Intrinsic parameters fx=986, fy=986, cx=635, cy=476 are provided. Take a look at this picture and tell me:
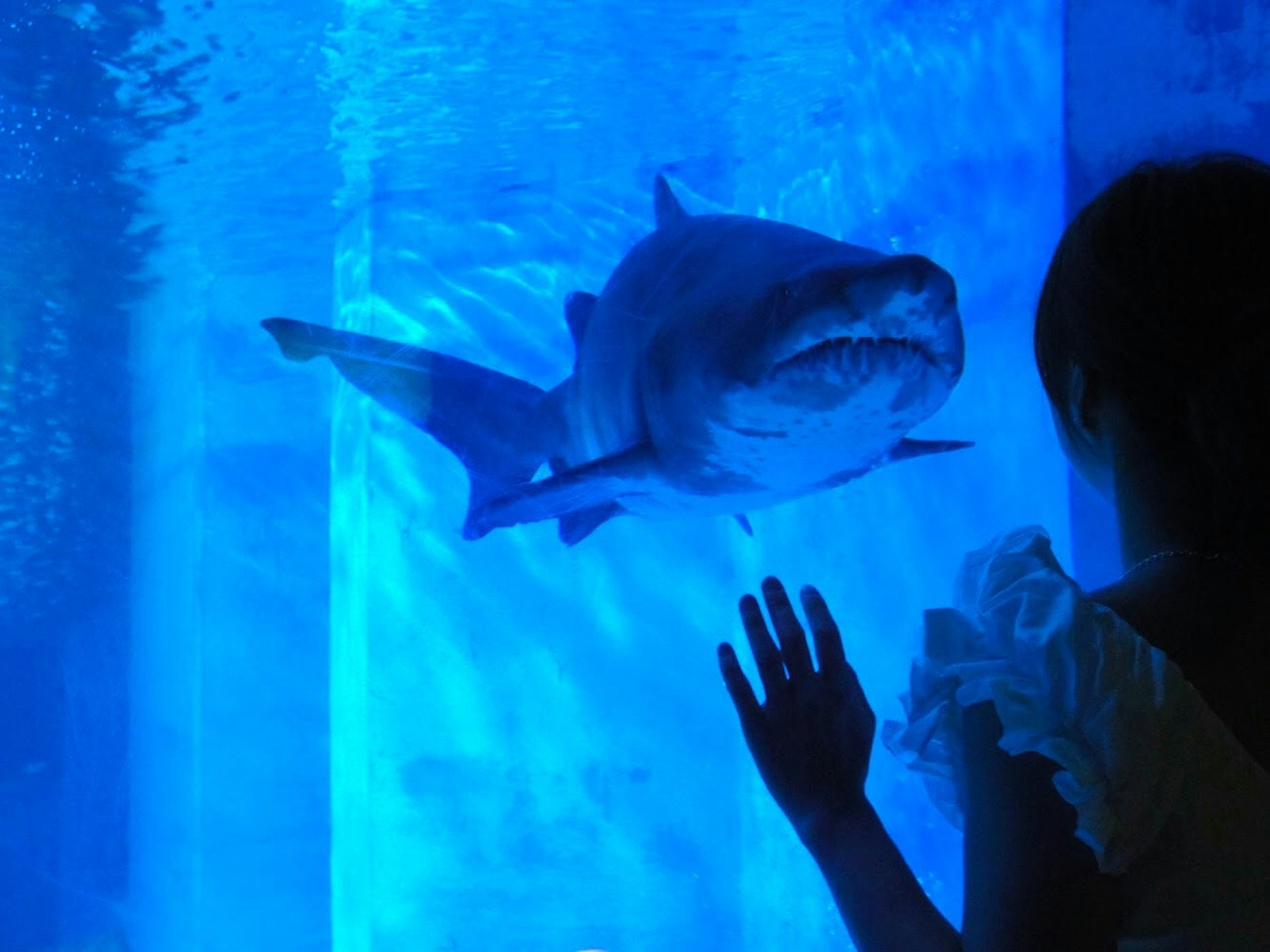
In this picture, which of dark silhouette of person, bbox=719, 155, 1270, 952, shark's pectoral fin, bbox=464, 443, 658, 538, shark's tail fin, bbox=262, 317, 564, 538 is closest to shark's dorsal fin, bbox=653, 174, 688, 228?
shark's tail fin, bbox=262, 317, 564, 538

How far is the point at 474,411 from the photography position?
3.48 metres

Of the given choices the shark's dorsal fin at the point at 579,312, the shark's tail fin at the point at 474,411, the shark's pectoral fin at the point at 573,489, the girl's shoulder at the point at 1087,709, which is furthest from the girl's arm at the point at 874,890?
the shark's dorsal fin at the point at 579,312

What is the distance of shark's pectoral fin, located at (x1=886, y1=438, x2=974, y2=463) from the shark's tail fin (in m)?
1.17

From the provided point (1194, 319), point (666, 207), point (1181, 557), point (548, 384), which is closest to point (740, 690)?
point (1181, 557)

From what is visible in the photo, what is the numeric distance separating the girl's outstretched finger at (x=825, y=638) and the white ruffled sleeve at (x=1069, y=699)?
12 centimetres

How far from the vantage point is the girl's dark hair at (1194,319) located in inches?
38.0

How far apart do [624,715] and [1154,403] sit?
5536 mm

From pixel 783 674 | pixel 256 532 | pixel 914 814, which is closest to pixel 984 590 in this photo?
pixel 783 674

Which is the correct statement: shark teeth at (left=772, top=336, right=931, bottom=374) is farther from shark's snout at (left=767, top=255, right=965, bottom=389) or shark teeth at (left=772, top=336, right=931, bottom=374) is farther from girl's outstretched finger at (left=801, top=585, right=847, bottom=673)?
girl's outstretched finger at (left=801, top=585, right=847, bottom=673)

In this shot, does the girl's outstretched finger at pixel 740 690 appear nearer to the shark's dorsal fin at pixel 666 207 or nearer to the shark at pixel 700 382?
the shark at pixel 700 382

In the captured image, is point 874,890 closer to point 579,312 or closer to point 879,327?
point 879,327

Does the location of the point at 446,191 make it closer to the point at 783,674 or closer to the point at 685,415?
the point at 685,415

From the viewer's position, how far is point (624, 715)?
628 cm

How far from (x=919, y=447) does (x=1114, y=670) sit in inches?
81.4
